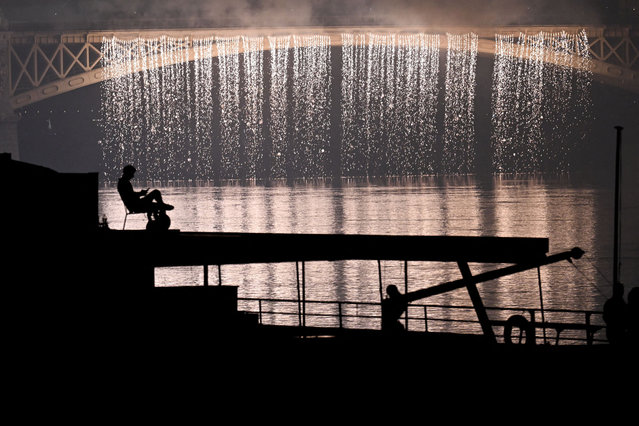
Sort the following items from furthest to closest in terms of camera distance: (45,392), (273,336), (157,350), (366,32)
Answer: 1. (366,32)
2. (273,336)
3. (157,350)
4. (45,392)

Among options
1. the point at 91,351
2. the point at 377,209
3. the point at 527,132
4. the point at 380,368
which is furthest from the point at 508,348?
the point at 527,132

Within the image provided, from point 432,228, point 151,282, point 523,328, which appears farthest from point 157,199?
point 432,228

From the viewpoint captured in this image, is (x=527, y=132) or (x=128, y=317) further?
(x=527, y=132)

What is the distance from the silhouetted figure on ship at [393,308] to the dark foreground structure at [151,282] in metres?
0.04

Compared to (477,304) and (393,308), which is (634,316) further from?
(393,308)

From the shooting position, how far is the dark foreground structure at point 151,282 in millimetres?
11172

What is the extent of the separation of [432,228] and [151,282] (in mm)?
52287

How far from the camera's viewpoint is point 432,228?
63750 mm

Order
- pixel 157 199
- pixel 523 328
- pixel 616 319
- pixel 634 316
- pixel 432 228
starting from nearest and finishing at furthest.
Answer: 1. pixel 634 316
2. pixel 616 319
3. pixel 523 328
4. pixel 157 199
5. pixel 432 228

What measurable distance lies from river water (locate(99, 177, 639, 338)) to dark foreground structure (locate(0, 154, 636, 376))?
1103 millimetres

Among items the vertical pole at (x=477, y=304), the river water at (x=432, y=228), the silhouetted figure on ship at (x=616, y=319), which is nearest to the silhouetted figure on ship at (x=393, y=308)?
the vertical pole at (x=477, y=304)

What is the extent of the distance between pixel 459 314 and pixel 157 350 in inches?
867

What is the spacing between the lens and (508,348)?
40.0 ft

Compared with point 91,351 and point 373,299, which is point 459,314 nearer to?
point 373,299
